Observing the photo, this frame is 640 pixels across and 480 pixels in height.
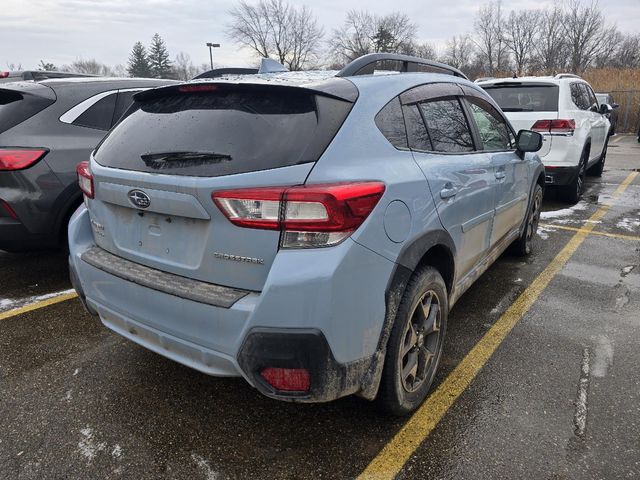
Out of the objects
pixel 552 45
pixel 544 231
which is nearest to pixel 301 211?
pixel 544 231

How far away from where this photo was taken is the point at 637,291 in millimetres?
4098

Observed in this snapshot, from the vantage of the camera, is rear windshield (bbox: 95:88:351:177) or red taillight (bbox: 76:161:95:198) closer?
rear windshield (bbox: 95:88:351:177)

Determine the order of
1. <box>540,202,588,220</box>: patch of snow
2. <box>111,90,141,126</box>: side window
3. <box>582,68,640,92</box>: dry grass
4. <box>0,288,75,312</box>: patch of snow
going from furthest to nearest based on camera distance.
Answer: <box>582,68,640,92</box>: dry grass, <box>540,202,588,220</box>: patch of snow, <box>111,90,141,126</box>: side window, <box>0,288,75,312</box>: patch of snow

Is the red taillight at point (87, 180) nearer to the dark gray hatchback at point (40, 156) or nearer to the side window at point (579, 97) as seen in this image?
the dark gray hatchback at point (40, 156)

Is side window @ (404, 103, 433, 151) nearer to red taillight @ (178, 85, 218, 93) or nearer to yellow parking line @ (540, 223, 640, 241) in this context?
red taillight @ (178, 85, 218, 93)

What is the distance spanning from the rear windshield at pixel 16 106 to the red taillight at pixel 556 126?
19.4 ft

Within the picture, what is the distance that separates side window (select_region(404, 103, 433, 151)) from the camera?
Result: 7.95 feet

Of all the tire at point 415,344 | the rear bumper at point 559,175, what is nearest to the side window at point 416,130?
the tire at point 415,344

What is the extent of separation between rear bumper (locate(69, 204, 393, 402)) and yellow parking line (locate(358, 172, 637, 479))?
42 centimetres

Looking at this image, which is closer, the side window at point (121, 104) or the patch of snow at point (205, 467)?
the patch of snow at point (205, 467)

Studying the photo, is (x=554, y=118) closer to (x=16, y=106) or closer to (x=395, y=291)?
(x=395, y=291)

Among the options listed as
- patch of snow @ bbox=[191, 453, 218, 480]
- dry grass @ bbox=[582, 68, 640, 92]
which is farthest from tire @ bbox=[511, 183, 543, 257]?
dry grass @ bbox=[582, 68, 640, 92]

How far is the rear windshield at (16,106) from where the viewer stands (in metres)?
3.74

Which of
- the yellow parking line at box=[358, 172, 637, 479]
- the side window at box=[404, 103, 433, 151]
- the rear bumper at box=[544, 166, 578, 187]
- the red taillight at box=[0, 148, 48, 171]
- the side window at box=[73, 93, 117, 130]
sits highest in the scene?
the side window at box=[73, 93, 117, 130]
